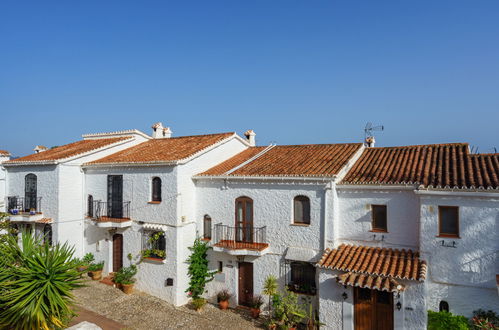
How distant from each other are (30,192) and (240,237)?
14.4 m

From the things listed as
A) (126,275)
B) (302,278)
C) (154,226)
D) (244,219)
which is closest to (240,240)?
(244,219)

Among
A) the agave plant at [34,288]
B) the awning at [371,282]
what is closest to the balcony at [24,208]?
the agave plant at [34,288]

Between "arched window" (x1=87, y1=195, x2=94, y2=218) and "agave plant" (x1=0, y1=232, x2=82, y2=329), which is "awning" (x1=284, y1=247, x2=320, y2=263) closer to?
"agave plant" (x1=0, y1=232, x2=82, y2=329)

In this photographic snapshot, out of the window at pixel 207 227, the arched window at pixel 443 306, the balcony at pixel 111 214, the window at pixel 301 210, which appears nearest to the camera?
the arched window at pixel 443 306

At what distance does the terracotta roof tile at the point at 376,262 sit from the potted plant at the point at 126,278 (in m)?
10.5

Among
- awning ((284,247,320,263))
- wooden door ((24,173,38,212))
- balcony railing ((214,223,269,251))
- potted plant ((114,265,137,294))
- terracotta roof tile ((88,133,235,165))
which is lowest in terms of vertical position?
potted plant ((114,265,137,294))

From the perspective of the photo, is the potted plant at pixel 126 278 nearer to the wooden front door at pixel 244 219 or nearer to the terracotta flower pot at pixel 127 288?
the terracotta flower pot at pixel 127 288

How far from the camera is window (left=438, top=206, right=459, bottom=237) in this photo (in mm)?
11141

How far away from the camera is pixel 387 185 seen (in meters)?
12.2

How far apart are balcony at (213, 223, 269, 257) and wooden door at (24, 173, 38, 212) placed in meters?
12.6

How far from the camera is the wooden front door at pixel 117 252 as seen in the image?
18281mm

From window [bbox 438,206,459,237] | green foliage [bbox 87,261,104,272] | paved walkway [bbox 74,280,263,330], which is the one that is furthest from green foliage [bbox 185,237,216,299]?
window [bbox 438,206,459,237]

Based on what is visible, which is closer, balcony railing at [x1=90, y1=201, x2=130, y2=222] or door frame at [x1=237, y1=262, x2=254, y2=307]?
door frame at [x1=237, y1=262, x2=254, y2=307]

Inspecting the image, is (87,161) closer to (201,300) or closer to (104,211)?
(104,211)
